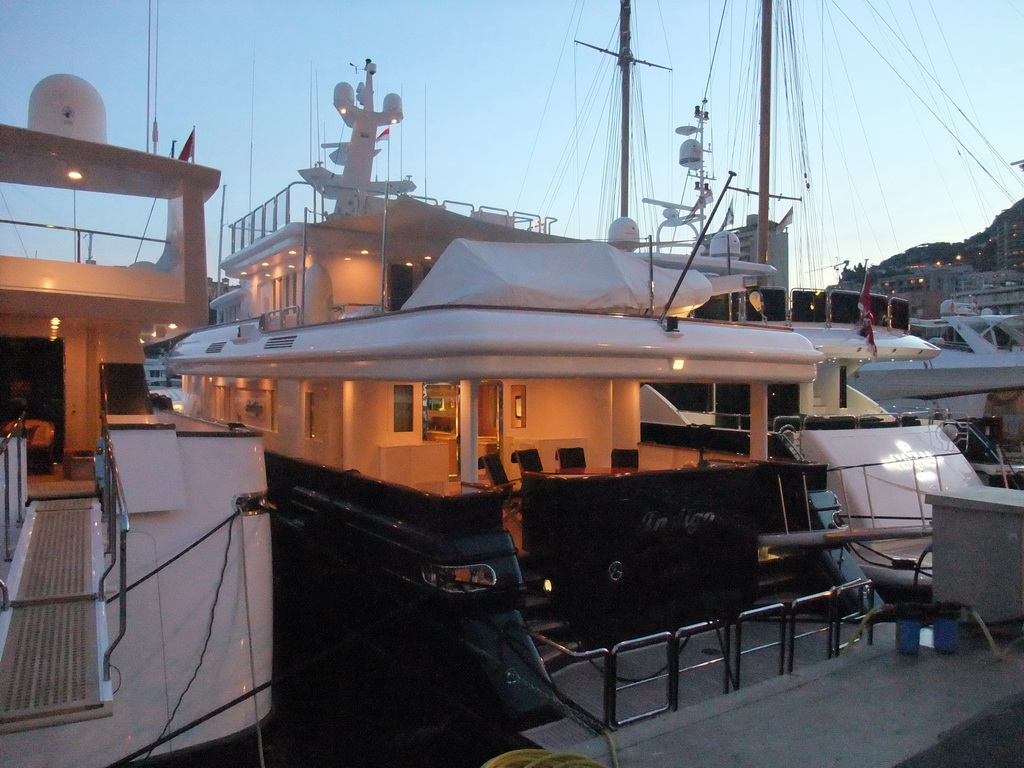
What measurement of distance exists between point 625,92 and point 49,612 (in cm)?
2076

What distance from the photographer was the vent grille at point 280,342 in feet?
29.0

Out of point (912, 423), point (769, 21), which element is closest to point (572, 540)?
point (912, 423)

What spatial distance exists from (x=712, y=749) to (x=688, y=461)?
5936 mm

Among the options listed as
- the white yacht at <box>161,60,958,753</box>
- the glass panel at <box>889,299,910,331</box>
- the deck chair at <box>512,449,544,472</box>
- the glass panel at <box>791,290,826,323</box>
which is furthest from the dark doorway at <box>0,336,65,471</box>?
the glass panel at <box>889,299,910,331</box>

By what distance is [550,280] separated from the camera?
7.61 m

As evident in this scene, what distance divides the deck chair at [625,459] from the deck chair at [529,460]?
1.15 meters

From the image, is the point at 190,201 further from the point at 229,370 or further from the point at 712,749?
the point at 712,749

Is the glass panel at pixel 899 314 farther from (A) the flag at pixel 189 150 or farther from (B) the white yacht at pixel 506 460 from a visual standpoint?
(A) the flag at pixel 189 150

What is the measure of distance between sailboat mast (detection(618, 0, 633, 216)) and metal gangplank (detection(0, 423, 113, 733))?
18.0 m

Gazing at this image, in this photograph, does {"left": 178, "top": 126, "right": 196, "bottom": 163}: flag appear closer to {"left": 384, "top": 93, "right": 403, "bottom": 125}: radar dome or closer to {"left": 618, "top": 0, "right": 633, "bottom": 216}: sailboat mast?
{"left": 384, "top": 93, "right": 403, "bottom": 125}: radar dome

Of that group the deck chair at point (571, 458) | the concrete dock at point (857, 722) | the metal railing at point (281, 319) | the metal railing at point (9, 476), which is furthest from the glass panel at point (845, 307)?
the metal railing at point (9, 476)

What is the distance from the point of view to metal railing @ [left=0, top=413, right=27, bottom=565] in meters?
5.28

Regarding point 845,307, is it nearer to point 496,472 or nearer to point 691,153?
point 496,472

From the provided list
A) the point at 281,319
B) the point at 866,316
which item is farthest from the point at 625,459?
the point at 866,316
